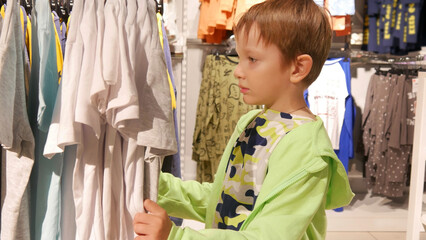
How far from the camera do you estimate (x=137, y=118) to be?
81 cm

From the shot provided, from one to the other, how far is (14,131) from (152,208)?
31 cm

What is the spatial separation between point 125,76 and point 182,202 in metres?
0.42

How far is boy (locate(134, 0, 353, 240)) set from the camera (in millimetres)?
819

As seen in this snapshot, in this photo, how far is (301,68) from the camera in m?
→ 0.96

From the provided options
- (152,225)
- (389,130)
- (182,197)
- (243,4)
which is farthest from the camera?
(389,130)

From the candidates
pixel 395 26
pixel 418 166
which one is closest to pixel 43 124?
pixel 418 166

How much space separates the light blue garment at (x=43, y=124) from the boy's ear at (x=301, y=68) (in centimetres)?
52

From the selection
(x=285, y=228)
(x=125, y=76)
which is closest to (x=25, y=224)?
(x=125, y=76)

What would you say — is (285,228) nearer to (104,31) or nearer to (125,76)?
(125,76)

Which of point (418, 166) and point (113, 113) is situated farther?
point (418, 166)

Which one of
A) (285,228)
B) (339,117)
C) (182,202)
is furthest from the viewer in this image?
(339,117)

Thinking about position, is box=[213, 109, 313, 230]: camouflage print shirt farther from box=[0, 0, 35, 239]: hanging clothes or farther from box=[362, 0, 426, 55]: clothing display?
box=[362, 0, 426, 55]: clothing display

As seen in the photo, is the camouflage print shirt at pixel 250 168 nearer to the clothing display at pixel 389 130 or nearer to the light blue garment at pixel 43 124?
the light blue garment at pixel 43 124

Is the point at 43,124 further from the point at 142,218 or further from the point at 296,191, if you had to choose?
the point at 296,191
